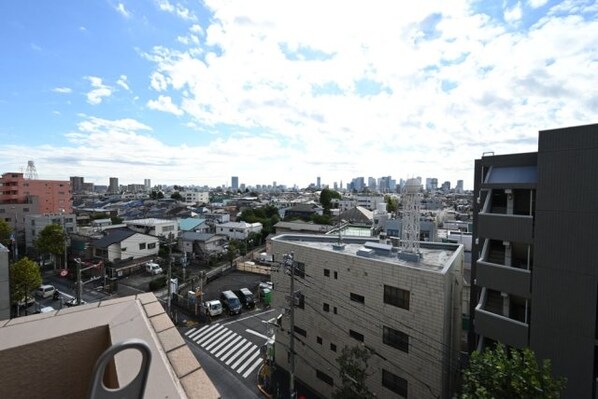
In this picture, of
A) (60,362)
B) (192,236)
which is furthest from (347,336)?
(192,236)

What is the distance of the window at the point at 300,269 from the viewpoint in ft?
55.1

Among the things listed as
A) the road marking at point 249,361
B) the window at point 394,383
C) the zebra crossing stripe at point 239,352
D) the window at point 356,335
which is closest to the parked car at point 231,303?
the zebra crossing stripe at point 239,352

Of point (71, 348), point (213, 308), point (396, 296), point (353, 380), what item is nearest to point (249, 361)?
point (213, 308)

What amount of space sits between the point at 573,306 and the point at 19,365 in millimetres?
14548

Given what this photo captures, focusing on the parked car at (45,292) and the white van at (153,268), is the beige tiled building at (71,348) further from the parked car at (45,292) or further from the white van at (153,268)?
the white van at (153,268)

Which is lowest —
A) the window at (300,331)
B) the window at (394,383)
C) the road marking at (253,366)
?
the road marking at (253,366)

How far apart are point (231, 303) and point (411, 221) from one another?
18.4 metres

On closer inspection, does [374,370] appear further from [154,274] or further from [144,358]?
Answer: [154,274]

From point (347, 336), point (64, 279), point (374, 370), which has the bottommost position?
point (64, 279)

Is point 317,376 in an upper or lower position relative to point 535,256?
lower

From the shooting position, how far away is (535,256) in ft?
36.5

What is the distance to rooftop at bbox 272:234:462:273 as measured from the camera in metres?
13.7

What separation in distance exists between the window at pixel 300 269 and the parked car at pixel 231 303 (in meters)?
11.7

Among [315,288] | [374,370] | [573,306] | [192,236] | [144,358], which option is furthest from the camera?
[192,236]
